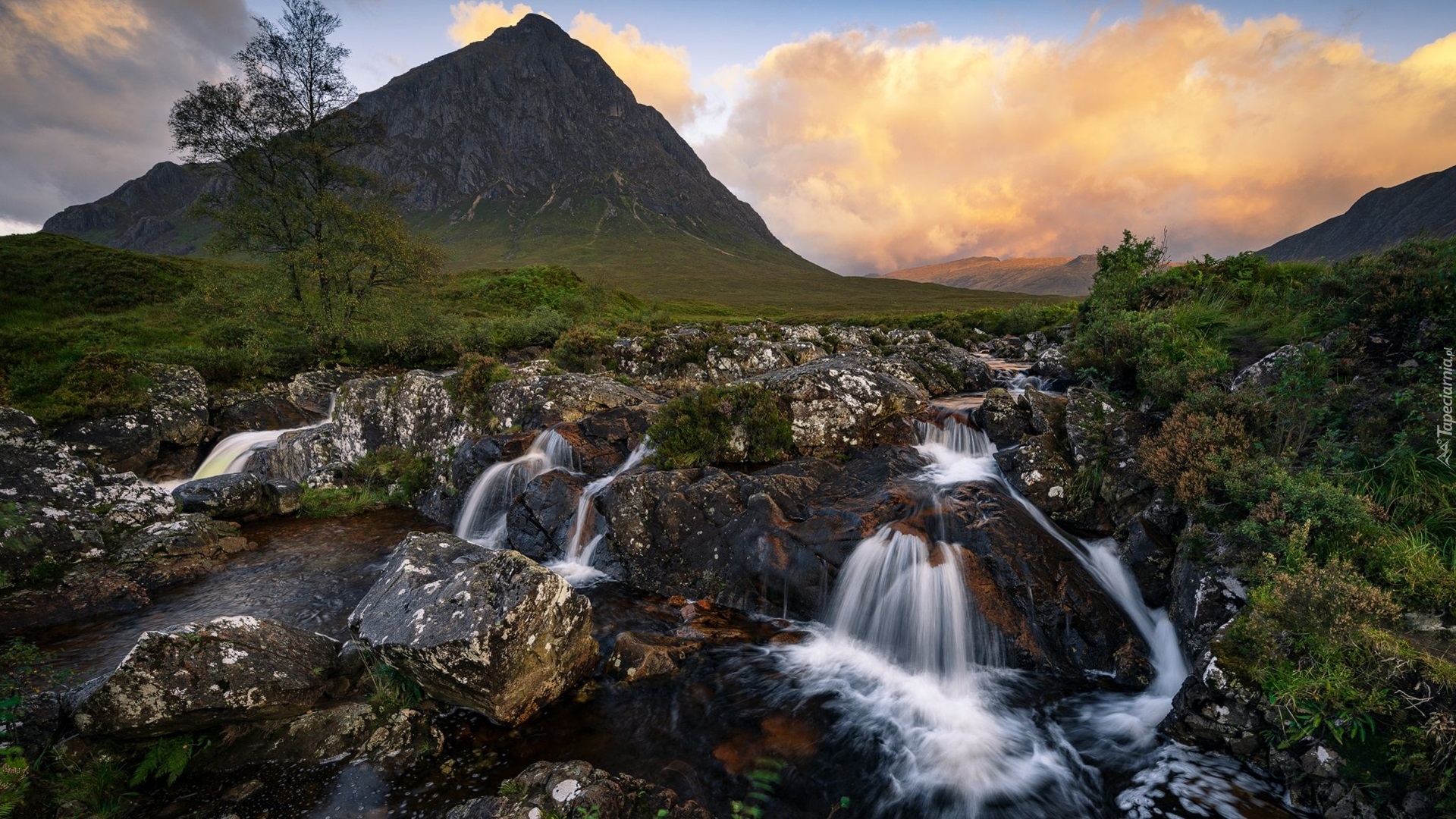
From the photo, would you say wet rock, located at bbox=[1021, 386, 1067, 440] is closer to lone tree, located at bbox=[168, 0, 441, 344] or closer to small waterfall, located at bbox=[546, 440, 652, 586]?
small waterfall, located at bbox=[546, 440, 652, 586]

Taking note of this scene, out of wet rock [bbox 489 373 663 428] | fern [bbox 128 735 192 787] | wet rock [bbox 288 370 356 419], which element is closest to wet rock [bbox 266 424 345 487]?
wet rock [bbox 288 370 356 419]

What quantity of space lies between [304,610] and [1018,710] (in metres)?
12.3

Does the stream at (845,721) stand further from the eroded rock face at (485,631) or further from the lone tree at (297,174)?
the lone tree at (297,174)

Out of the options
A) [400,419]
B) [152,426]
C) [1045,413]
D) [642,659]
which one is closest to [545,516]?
[642,659]

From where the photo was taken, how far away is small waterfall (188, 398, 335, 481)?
16531mm

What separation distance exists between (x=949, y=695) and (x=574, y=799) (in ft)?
17.8

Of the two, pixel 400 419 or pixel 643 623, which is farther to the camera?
pixel 400 419

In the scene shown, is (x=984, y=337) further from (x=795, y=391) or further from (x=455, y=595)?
(x=455, y=595)

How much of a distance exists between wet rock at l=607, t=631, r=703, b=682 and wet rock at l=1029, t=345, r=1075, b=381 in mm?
15928

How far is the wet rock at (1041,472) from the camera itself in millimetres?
9930

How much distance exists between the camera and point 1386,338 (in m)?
7.43

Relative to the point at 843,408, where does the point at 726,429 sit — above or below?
below

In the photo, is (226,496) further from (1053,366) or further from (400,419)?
(1053,366)

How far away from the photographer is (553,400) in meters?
15.9
